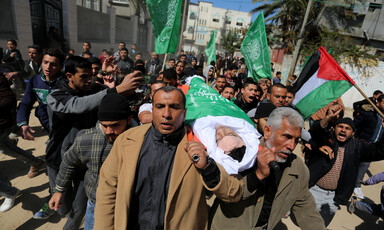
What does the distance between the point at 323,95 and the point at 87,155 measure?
10.4ft

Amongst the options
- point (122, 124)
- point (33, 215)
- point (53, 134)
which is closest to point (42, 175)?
point (33, 215)

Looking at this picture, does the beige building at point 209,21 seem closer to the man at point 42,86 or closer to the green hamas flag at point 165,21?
the green hamas flag at point 165,21

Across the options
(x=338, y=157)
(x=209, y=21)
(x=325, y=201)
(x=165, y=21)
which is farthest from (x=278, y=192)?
(x=209, y=21)

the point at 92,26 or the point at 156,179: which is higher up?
the point at 92,26

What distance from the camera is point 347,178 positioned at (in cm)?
269

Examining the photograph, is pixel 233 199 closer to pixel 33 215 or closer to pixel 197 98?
pixel 197 98

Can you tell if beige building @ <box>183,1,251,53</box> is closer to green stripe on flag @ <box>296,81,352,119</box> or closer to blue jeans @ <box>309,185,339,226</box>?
green stripe on flag @ <box>296,81,352,119</box>

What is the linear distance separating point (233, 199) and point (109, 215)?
93 centimetres

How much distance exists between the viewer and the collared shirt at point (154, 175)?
1.56 m

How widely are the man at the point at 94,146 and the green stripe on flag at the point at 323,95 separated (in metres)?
2.68

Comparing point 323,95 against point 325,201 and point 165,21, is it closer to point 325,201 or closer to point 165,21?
point 325,201

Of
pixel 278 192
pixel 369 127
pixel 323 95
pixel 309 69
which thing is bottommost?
pixel 369 127

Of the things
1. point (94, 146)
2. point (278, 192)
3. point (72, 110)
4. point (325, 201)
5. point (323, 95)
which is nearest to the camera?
point (278, 192)

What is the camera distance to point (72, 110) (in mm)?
2135
